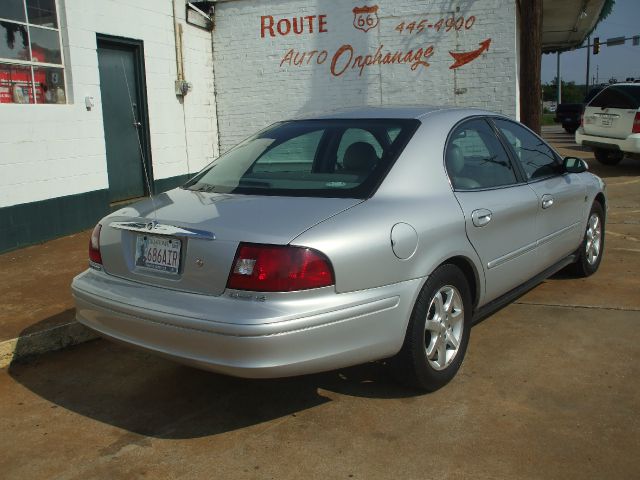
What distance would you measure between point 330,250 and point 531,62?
8.05 metres

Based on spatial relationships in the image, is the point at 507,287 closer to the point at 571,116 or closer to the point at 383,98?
the point at 383,98

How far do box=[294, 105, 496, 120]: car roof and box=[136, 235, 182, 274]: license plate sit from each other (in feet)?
5.00

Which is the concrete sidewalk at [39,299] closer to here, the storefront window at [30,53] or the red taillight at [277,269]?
the storefront window at [30,53]

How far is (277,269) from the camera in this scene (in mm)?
3002

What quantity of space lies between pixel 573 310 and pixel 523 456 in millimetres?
2316

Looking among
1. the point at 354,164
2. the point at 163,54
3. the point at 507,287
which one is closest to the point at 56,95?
the point at 163,54

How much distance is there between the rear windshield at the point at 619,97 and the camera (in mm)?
12852

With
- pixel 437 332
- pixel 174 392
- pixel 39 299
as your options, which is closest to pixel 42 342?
pixel 39 299

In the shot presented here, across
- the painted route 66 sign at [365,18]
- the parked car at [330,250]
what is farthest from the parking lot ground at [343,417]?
the painted route 66 sign at [365,18]

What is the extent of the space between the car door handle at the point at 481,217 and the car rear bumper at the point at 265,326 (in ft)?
2.29

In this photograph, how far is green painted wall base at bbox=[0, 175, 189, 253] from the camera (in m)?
7.08

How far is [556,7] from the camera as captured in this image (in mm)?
16062

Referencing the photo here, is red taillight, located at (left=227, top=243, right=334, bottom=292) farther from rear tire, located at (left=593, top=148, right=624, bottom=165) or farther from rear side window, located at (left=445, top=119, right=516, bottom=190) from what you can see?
rear tire, located at (left=593, top=148, right=624, bottom=165)

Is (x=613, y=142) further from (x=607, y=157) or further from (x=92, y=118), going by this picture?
(x=92, y=118)
